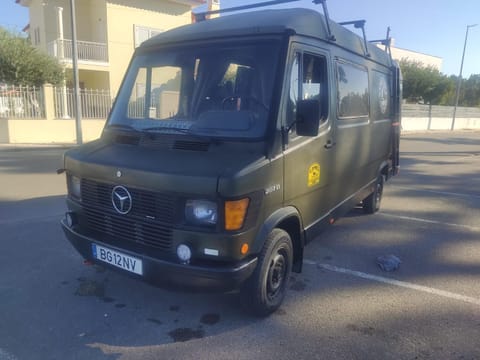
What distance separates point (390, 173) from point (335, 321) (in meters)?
4.66

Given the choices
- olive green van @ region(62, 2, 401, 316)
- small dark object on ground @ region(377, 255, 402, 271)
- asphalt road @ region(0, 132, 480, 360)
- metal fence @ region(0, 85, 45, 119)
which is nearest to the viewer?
olive green van @ region(62, 2, 401, 316)

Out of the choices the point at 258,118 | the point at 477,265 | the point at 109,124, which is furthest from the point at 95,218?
the point at 477,265

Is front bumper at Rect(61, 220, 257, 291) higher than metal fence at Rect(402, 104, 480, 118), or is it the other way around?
metal fence at Rect(402, 104, 480, 118)

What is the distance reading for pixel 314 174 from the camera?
149 inches

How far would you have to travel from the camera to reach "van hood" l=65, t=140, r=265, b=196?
2.69m

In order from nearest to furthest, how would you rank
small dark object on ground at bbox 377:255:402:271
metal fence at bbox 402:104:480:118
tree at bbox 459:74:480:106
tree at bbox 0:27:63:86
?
small dark object on ground at bbox 377:255:402:271
tree at bbox 0:27:63:86
metal fence at bbox 402:104:480:118
tree at bbox 459:74:480:106

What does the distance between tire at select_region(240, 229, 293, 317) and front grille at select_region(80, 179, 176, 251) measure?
2.56ft

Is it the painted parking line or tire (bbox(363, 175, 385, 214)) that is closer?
the painted parking line

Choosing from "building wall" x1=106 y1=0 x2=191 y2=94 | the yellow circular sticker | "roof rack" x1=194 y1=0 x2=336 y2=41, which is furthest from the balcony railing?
Answer: the yellow circular sticker

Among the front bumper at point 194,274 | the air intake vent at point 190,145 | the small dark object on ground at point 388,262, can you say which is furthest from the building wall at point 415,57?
the front bumper at point 194,274

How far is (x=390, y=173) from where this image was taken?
7.29m

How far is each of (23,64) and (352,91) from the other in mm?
16681

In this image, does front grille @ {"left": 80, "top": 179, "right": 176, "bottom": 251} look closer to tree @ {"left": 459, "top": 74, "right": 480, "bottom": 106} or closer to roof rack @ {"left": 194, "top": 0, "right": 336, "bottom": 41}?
roof rack @ {"left": 194, "top": 0, "right": 336, "bottom": 41}

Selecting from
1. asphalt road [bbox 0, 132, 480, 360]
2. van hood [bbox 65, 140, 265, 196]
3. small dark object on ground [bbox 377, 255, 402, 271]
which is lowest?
asphalt road [bbox 0, 132, 480, 360]
